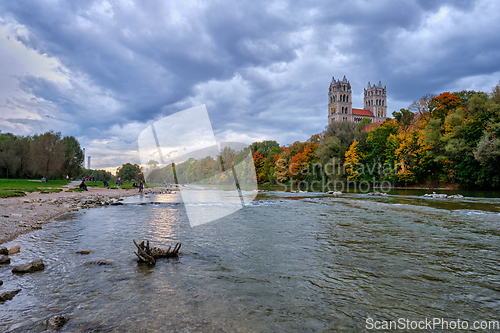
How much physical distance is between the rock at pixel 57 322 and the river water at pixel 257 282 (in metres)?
0.12

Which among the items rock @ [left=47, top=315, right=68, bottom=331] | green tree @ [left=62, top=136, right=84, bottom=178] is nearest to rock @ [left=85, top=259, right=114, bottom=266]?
rock @ [left=47, top=315, right=68, bottom=331]

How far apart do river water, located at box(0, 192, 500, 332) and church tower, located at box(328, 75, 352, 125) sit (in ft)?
622

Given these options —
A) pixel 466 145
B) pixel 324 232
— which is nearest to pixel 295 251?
pixel 324 232

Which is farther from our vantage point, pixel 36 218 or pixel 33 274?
pixel 36 218

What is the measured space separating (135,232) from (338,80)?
208 m

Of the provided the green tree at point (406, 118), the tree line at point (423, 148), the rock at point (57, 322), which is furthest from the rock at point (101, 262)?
the green tree at point (406, 118)

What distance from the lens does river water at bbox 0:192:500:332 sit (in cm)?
446

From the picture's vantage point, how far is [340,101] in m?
189

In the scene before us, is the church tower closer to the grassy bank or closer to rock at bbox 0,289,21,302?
the grassy bank

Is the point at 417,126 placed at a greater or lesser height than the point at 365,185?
greater

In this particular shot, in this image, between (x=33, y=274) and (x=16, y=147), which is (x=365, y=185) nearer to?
(x=33, y=274)

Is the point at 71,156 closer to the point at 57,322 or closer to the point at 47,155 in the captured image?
the point at 47,155

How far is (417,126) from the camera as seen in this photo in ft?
178

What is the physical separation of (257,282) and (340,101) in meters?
202
